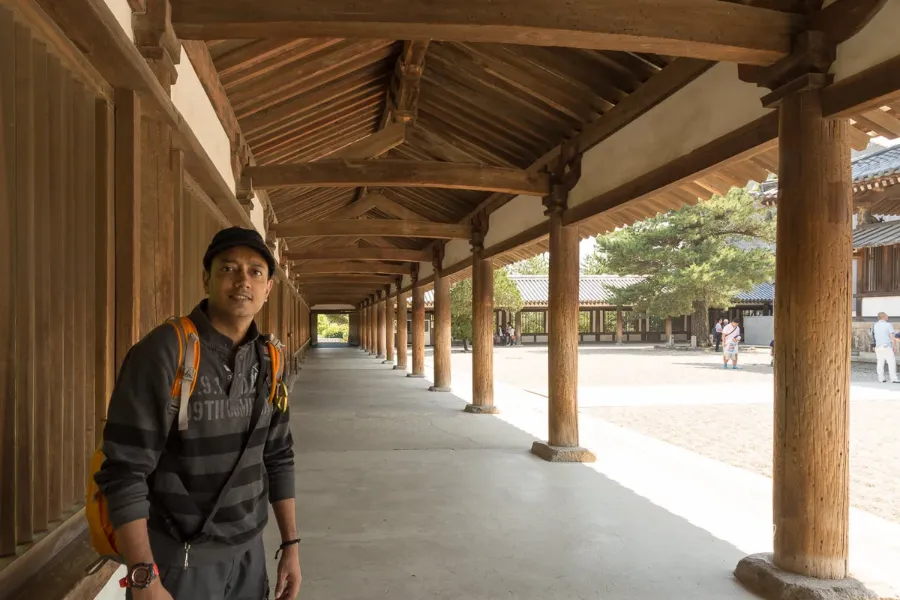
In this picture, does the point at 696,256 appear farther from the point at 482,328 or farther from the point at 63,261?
the point at 63,261

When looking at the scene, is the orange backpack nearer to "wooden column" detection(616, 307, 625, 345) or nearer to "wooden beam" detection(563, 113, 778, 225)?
"wooden beam" detection(563, 113, 778, 225)

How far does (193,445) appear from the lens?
56.2 inches

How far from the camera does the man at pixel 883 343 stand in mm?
12320

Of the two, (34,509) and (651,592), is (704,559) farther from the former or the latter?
(34,509)

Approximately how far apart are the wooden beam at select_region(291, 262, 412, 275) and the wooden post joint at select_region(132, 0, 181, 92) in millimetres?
11448

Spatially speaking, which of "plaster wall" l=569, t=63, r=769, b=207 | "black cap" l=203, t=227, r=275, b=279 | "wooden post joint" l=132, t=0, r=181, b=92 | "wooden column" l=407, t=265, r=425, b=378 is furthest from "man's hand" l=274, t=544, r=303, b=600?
"wooden column" l=407, t=265, r=425, b=378

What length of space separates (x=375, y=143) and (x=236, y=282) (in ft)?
16.7

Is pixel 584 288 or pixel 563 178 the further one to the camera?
pixel 584 288

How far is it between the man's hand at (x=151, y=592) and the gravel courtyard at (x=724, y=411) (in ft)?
15.8

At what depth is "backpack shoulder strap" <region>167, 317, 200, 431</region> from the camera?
4.53 feet

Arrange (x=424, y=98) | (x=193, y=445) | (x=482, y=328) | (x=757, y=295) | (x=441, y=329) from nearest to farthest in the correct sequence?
(x=193, y=445), (x=424, y=98), (x=482, y=328), (x=441, y=329), (x=757, y=295)

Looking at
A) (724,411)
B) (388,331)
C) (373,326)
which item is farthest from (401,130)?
(373,326)

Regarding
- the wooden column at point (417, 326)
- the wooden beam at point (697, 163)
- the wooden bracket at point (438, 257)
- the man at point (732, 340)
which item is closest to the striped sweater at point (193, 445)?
the wooden beam at point (697, 163)

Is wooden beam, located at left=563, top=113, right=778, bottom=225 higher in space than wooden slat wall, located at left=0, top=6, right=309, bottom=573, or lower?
higher
